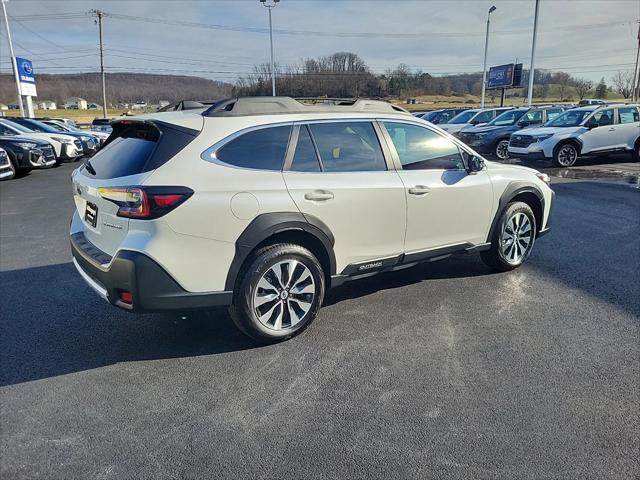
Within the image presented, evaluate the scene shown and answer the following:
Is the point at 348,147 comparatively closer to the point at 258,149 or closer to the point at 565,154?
the point at 258,149

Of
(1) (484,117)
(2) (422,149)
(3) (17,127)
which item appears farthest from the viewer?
(1) (484,117)

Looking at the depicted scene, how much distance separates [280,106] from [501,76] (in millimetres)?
50100

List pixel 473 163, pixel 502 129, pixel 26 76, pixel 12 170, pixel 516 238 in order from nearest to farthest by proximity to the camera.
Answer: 1. pixel 473 163
2. pixel 516 238
3. pixel 12 170
4. pixel 502 129
5. pixel 26 76

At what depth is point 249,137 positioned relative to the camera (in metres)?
3.46

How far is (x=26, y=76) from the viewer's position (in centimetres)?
3250

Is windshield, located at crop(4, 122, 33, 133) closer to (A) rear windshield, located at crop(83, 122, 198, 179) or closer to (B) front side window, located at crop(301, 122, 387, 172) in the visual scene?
(A) rear windshield, located at crop(83, 122, 198, 179)

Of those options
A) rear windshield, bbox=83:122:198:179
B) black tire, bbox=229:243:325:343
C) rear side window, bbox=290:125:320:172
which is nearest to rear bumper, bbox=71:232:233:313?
black tire, bbox=229:243:325:343

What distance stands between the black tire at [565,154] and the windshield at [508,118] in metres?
3.59

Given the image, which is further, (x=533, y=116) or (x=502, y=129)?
(x=533, y=116)

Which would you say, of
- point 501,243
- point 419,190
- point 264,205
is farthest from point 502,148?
point 264,205

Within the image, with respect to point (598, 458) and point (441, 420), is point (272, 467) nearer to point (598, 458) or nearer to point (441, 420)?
point (441, 420)

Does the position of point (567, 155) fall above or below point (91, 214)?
below

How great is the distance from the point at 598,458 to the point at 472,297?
217 centimetres

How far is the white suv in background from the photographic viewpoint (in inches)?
538
